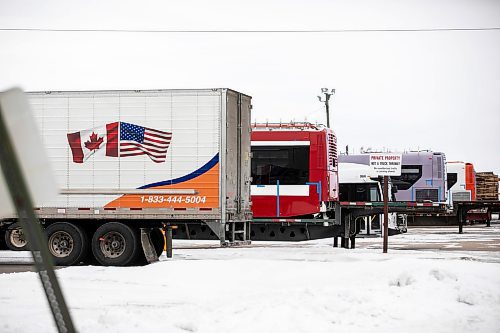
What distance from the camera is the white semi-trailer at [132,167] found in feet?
61.6

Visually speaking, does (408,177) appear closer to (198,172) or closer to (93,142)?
(198,172)

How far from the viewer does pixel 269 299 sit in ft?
36.3

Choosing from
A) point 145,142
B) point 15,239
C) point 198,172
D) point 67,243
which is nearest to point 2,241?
point 15,239

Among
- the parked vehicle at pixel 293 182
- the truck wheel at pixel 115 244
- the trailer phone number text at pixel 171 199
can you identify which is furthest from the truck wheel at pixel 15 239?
the parked vehicle at pixel 293 182

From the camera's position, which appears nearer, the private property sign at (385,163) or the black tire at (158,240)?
the black tire at (158,240)

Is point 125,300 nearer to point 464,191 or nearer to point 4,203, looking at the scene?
point 4,203

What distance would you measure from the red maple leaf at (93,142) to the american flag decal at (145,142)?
54 cm

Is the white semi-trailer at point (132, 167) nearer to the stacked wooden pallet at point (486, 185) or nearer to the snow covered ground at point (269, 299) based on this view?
the snow covered ground at point (269, 299)

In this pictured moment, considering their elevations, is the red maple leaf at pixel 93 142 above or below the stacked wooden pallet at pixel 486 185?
above

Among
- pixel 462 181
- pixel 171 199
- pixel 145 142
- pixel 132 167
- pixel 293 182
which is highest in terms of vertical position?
pixel 145 142

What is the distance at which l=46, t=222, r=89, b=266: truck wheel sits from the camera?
1869 cm

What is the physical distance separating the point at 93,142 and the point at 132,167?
1091 mm

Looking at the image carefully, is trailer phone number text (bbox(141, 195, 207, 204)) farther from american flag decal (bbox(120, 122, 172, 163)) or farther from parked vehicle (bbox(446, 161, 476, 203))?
parked vehicle (bbox(446, 161, 476, 203))

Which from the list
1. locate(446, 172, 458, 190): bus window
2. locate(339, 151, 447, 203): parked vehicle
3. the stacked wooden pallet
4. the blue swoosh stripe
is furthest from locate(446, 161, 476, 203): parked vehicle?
the blue swoosh stripe
